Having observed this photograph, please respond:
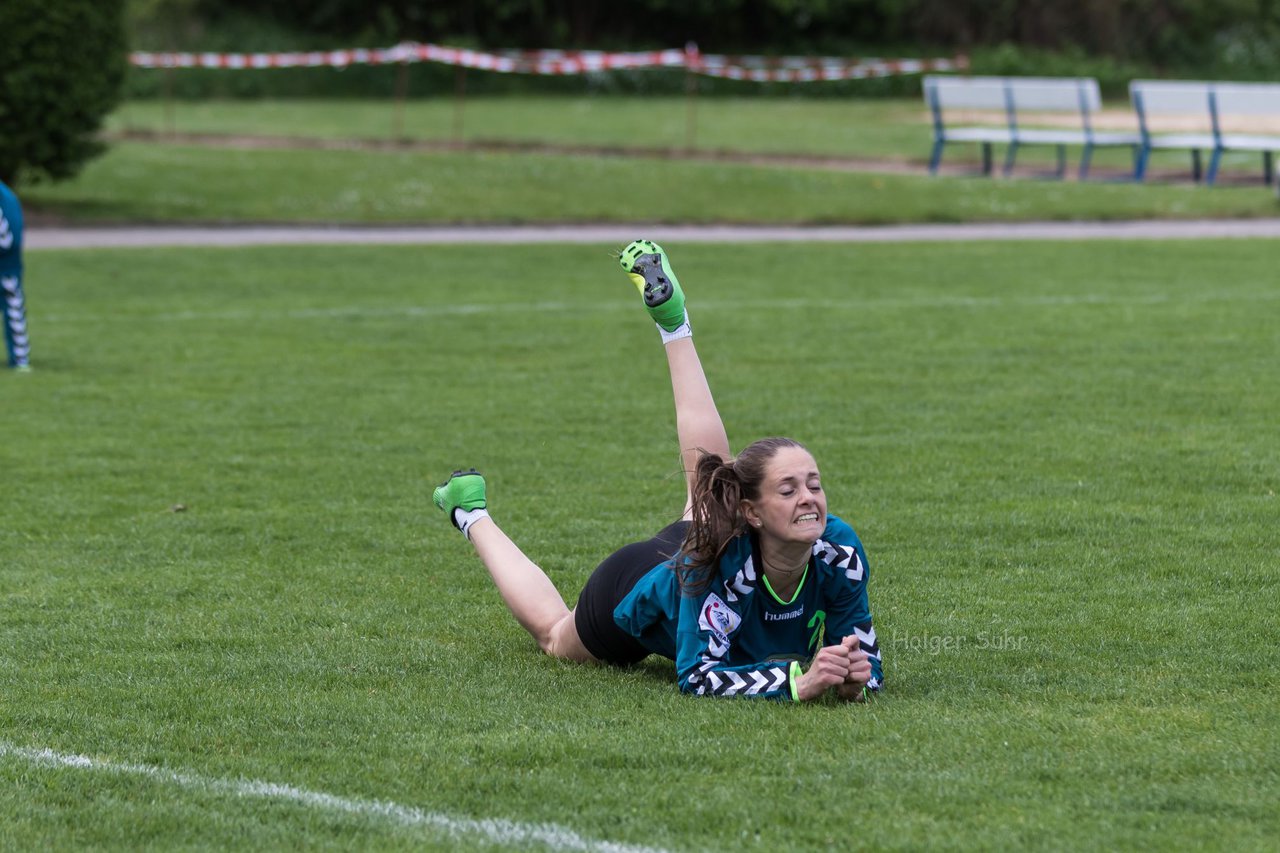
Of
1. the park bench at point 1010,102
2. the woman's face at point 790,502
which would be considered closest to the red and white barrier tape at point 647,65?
the park bench at point 1010,102

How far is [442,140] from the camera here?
33.0 meters

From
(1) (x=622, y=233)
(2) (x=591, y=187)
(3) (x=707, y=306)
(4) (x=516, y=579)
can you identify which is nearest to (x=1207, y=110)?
(2) (x=591, y=187)

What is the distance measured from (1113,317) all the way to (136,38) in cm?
4197

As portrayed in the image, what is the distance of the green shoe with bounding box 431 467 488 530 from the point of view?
642 cm

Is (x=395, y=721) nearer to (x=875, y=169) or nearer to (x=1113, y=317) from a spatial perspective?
(x=1113, y=317)

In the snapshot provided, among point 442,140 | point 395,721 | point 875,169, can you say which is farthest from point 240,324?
point 442,140

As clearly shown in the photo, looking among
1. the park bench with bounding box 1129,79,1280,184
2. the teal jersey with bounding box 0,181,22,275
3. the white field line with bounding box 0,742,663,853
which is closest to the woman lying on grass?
the white field line with bounding box 0,742,663,853

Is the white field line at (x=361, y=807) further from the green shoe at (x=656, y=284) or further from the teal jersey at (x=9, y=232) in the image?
the teal jersey at (x=9, y=232)

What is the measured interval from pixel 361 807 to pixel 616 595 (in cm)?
147

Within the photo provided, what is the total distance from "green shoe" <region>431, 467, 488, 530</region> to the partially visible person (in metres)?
6.79

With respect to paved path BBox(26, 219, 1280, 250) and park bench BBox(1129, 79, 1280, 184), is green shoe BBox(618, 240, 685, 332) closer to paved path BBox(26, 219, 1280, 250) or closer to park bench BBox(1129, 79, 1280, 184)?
paved path BBox(26, 219, 1280, 250)

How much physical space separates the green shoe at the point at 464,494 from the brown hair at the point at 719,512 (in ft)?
3.92

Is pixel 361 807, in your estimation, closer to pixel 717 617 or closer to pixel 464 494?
pixel 717 617

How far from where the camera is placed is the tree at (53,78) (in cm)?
2123
